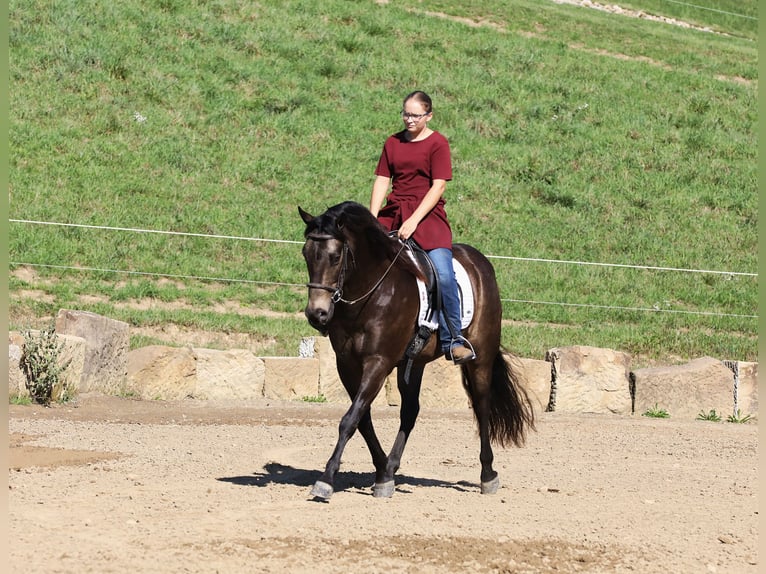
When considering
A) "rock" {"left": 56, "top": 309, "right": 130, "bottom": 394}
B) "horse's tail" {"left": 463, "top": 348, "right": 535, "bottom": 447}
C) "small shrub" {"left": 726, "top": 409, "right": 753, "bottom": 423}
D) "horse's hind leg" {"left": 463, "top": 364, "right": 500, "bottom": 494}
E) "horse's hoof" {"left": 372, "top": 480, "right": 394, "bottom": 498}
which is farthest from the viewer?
"small shrub" {"left": 726, "top": 409, "right": 753, "bottom": 423}

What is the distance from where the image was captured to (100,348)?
12.7 metres

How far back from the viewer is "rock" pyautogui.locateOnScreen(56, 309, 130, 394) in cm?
1267

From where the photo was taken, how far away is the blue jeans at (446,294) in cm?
821

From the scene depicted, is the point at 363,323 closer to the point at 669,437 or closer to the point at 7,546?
the point at 7,546

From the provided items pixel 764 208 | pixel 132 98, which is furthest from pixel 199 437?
pixel 132 98

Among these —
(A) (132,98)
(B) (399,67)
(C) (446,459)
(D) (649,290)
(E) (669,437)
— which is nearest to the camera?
(C) (446,459)

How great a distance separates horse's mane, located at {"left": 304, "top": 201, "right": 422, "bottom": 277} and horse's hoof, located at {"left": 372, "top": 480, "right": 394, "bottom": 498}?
1.49m

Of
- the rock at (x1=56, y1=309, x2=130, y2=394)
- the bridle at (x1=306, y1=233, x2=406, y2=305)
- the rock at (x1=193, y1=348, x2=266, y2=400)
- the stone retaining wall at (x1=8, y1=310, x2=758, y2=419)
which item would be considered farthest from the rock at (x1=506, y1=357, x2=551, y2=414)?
the bridle at (x1=306, y1=233, x2=406, y2=305)

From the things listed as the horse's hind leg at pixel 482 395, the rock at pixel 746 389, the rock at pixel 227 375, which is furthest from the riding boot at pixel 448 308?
the rock at pixel 746 389

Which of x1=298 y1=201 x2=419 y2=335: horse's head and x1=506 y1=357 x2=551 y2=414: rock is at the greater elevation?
x1=298 y1=201 x2=419 y2=335: horse's head

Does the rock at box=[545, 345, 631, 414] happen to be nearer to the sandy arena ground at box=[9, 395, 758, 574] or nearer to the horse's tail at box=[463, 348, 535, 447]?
the sandy arena ground at box=[9, 395, 758, 574]

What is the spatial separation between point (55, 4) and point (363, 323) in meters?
18.1

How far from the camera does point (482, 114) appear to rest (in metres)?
23.8

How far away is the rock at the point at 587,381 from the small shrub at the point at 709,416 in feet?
3.07
